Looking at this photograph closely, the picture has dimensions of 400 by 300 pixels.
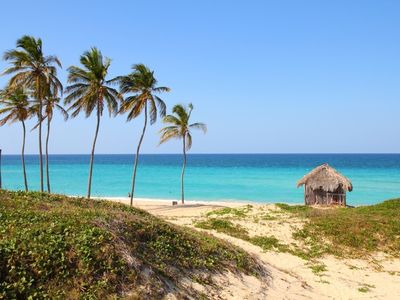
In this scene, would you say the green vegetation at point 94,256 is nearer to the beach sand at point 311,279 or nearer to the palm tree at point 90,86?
the beach sand at point 311,279

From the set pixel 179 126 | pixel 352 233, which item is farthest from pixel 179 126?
pixel 352 233

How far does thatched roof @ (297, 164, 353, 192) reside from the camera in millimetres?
28609

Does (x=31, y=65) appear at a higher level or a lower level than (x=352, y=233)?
higher

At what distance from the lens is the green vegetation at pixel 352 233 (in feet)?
52.9

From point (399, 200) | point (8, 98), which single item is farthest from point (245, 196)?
point (8, 98)

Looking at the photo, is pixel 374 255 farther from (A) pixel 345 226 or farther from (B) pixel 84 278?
(B) pixel 84 278

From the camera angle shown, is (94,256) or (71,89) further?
(71,89)

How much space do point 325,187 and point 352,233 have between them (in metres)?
12.1

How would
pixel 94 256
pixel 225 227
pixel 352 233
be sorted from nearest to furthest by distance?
pixel 94 256
pixel 352 233
pixel 225 227

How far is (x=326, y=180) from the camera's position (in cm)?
2905

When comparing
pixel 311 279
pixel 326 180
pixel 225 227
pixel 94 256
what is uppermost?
pixel 326 180

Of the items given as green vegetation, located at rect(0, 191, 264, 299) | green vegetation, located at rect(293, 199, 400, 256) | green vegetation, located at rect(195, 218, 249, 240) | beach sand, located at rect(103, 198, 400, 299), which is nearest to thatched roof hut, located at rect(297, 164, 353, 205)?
green vegetation, located at rect(293, 199, 400, 256)

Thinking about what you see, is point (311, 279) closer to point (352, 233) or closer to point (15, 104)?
point (352, 233)

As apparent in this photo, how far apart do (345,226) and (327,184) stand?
37.7 ft
